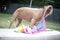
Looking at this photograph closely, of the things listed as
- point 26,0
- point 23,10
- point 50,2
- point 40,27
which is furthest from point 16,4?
point 40,27

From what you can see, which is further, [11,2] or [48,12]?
[11,2]

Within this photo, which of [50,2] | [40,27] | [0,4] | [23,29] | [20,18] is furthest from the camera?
[0,4]

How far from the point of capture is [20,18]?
173 inches

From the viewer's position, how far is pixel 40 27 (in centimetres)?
305

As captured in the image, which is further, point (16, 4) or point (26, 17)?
point (16, 4)

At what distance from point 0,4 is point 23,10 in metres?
19.6

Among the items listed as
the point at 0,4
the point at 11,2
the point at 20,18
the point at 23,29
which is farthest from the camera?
the point at 11,2

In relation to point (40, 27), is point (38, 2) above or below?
below

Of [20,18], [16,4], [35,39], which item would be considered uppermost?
[35,39]

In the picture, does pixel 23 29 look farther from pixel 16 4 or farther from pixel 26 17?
pixel 16 4

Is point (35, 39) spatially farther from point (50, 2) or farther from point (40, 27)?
point (50, 2)

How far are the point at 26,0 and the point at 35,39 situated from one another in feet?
76.0

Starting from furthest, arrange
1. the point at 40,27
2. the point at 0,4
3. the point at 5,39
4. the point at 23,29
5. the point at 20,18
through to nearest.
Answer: the point at 0,4 < the point at 20,18 < the point at 40,27 < the point at 23,29 < the point at 5,39

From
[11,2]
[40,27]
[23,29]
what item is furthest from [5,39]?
[11,2]
